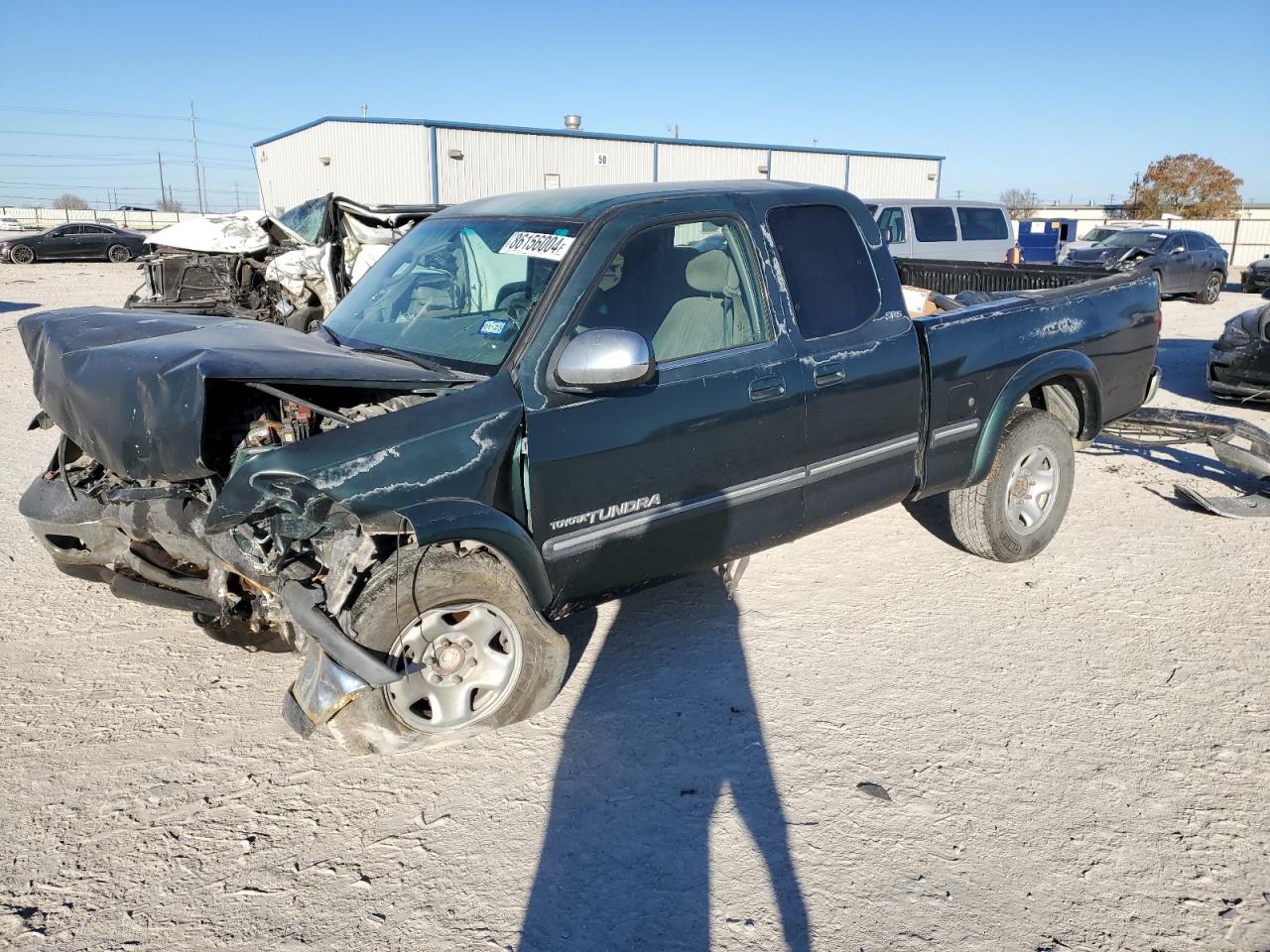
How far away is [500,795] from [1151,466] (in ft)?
20.8

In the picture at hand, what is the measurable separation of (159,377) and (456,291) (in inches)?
52.0

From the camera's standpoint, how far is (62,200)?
269 feet

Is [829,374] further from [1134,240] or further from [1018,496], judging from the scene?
[1134,240]

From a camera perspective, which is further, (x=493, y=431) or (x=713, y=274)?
(x=713, y=274)

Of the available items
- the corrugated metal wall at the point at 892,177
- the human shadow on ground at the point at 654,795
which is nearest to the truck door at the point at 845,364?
the human shadow on ground at the point at 654,795

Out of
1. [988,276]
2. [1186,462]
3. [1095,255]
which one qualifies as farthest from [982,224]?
[988,276]

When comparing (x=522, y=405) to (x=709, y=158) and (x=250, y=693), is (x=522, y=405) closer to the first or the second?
(x=250, y=693)

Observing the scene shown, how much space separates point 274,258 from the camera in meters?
10.7

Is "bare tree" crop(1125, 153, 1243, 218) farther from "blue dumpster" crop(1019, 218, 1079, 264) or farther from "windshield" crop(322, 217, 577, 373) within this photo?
"windshield" crop(322, 217, 577, 373)

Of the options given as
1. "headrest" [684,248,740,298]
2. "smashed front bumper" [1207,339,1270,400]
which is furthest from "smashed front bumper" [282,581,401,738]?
"smashed front bumper" [1207,339,1270,400]

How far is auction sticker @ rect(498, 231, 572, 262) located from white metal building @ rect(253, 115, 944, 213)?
2436 cm

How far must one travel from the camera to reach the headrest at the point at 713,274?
3922 mm

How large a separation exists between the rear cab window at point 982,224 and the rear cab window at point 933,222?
0.90ft

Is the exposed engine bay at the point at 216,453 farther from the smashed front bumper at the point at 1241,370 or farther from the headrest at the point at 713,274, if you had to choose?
the smashed front bumper at the point at 1241,370
